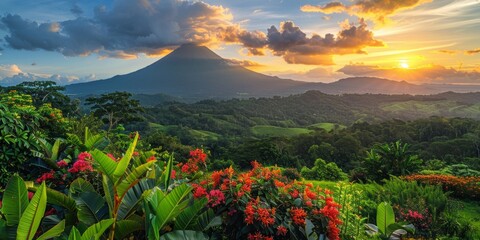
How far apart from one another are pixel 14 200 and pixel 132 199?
1.17 meters

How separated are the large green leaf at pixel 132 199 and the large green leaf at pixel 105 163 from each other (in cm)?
38

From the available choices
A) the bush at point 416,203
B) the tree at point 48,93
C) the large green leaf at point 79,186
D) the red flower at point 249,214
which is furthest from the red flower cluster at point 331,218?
the tree at point 48,93

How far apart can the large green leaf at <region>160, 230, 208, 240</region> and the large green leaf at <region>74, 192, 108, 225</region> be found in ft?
2.88

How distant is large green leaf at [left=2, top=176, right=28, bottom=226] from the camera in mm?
3104

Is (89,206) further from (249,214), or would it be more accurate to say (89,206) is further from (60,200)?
(249,214)

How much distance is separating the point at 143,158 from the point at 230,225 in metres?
2.16

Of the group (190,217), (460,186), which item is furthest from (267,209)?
(460,186)

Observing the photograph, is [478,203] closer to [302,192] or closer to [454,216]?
[454,216]

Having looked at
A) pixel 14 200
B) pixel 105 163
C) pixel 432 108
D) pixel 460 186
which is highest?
pixel 105 163

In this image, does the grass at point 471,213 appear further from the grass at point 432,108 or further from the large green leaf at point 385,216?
the grass at point 432,108

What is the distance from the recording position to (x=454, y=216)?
6641mm

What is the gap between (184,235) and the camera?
11.4 feet

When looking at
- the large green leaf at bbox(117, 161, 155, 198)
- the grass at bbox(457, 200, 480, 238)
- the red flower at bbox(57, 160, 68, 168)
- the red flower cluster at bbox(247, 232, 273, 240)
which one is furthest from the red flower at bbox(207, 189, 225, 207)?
the grass at bbox(457, 200, 480, 238)

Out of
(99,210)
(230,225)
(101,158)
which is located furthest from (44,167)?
(230,225)
